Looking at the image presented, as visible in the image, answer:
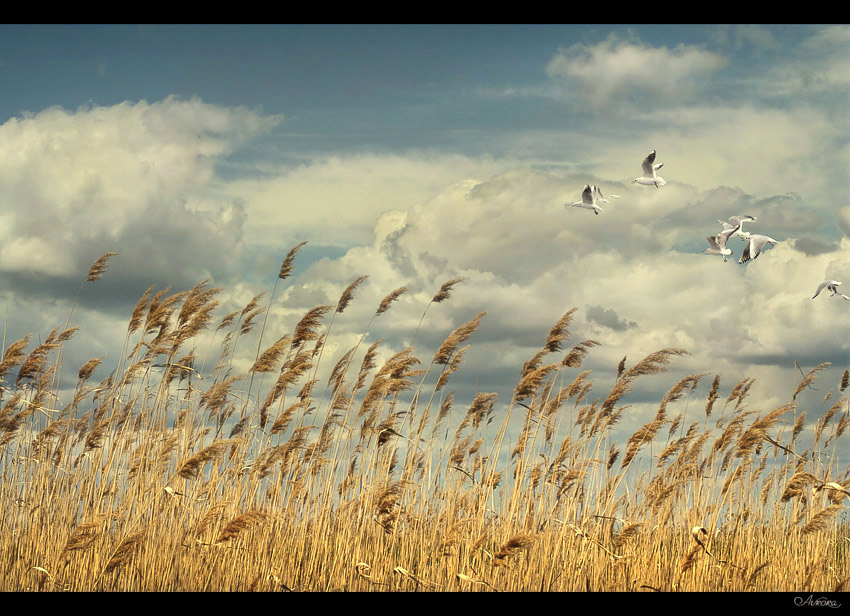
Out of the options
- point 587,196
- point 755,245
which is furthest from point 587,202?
point 755,245

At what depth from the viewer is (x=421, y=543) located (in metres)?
6.05

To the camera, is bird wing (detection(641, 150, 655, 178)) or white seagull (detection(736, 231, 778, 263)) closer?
white seagull (detection(736, 231, 778, 263))

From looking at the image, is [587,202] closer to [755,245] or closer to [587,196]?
[587,196]

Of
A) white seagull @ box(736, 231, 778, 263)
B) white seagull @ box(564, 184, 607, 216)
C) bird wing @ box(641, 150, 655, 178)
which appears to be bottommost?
white seagull @ box(736, 231, 778, 263)

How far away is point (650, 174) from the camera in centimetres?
934

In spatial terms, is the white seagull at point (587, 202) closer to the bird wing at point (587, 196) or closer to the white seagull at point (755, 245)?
the bird wing at point (587, 196)

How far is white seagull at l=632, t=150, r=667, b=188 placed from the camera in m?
9.20

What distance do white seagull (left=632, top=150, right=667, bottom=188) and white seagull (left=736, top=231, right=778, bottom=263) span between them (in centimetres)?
142

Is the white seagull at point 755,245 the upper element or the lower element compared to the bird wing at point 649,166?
lower

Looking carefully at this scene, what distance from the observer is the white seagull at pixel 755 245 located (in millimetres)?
8395

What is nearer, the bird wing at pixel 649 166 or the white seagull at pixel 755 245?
the white seagull at pixel 755 245

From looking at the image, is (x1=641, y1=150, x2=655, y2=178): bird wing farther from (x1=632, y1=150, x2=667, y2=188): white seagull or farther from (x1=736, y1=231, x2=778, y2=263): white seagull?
(x1=736, y1=231, x2=778, y2=263): white seagull

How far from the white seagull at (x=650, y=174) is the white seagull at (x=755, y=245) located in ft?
4.66
